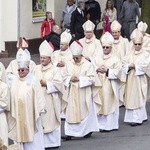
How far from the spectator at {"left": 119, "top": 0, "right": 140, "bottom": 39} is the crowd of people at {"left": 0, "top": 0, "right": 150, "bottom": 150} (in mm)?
8489

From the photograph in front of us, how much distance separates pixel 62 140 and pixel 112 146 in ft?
3.78

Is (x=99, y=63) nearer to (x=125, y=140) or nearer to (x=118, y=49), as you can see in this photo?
(x=125, y=140)

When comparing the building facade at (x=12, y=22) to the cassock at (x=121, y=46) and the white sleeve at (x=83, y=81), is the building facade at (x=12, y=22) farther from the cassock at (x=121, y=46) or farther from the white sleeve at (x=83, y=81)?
the white sleeve at (x=83, y=81)

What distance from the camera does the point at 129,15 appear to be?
2578 cm

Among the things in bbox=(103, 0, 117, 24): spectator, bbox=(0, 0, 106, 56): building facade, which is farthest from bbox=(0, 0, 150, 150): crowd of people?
bbox=(103, 0, 117, 24): spectator

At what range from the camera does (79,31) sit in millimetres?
22094

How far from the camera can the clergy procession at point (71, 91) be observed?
1147 cm

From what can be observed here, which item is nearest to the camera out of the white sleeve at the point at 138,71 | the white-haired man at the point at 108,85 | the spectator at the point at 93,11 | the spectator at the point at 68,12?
the white-haired man at the point at 108,85

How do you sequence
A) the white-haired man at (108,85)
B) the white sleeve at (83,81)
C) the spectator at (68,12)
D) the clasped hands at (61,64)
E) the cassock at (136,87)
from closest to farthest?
the white sleeve at (83,81)
the white-haired man at (108,85)
the clasped hands at (61,64)
the cassock at (136,87)
the spectator at (68,12)

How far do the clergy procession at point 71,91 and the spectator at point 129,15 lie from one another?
28.1 ft

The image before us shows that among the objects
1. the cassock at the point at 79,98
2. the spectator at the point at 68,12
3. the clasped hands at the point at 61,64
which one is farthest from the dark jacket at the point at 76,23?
the cassock at the point at 79,98

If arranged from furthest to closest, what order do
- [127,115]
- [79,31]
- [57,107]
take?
[79,31]
[127,115]
[57,107]

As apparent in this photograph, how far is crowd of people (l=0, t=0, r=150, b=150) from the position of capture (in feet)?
37.6

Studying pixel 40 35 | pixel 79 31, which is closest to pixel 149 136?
pixel 79 31
